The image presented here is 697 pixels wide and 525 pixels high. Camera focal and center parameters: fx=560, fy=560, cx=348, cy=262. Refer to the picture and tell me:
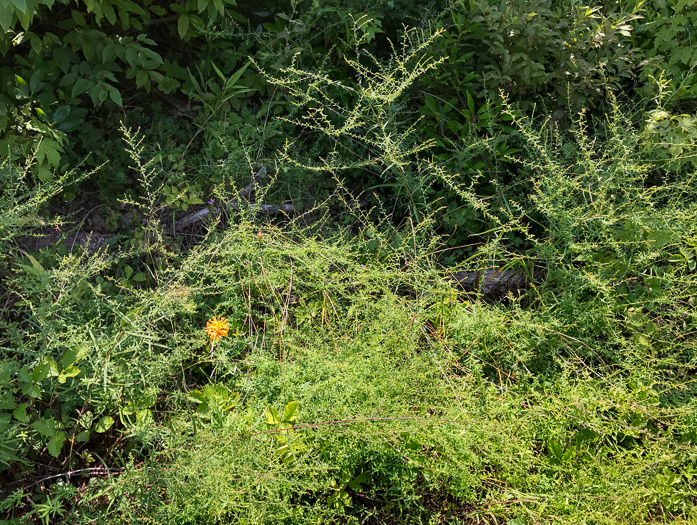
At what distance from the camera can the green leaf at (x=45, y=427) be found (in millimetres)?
1844

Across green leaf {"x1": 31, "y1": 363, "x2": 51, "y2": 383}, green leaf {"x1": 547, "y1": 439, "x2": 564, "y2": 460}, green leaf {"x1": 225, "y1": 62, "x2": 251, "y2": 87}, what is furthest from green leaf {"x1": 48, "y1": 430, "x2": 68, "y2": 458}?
green leaf {"x1": 225, "y1": 62, "x2": 251, "y2": 87}

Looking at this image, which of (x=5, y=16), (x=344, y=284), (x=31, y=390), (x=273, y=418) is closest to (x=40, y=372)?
(x=31, y=390)

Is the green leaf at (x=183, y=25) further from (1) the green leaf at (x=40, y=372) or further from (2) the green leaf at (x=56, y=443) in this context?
(2) the green leaf at (x=56, y=443)

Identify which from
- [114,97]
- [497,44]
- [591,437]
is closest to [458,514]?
[591,437]

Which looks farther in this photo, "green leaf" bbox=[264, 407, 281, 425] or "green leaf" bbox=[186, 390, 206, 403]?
"green leaf" bbox=[186, 390, 206, 403]

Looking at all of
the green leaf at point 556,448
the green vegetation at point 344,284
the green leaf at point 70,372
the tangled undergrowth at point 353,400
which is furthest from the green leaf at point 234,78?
the green leaf at point 556,448

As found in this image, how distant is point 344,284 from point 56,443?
1171 millimetres

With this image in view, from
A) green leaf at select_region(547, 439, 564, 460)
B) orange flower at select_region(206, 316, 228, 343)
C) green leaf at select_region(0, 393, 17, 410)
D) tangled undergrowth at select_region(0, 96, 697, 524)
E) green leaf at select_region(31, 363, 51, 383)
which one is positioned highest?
green leaf at select_region(31, 363, 51, 383)

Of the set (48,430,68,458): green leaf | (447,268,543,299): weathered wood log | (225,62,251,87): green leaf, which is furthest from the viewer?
(225,62,251,87): green leaf

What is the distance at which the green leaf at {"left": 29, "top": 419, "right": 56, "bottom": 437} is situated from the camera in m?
1.84

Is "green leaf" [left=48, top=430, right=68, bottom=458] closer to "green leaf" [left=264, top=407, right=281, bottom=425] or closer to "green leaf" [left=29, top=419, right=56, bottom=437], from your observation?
"green leaf" [left=29, top=419, right=56, bottom=437]

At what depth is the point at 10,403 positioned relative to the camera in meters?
1.82

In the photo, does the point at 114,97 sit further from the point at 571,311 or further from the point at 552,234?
the point at 571,311

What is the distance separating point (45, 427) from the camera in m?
1.85
